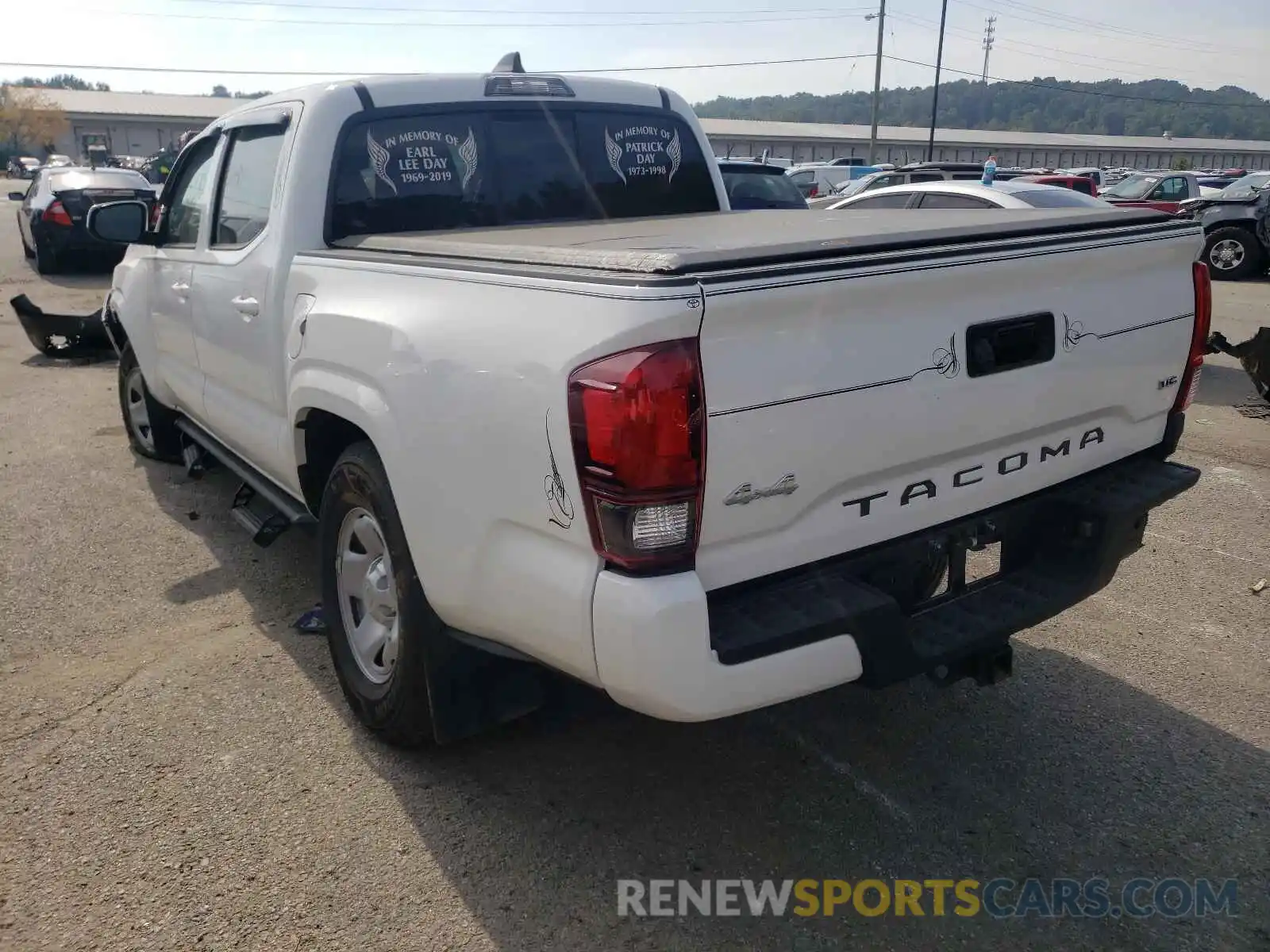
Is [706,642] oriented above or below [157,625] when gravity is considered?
above

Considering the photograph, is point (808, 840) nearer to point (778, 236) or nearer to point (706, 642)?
point (706, 642)

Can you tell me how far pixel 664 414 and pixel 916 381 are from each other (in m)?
0.72

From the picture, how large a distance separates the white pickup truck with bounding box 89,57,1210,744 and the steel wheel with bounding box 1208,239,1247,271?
1522cm

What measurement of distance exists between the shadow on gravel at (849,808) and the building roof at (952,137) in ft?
228

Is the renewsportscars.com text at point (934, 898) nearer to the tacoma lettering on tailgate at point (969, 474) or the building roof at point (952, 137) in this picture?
the tacoma lettering on tailgate at point (969, 474)

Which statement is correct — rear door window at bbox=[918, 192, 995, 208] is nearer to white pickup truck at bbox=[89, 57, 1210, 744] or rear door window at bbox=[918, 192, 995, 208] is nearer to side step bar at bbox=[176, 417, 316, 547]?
white pickup truck at bbox=[89, 57, 1210, 744]

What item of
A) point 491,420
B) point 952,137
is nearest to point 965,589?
point 491,420

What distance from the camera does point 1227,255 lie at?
53.2 ft

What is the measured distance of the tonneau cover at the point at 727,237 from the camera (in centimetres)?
219

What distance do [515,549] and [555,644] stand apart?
0.24 metres

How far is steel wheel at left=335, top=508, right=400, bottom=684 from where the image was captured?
3055 mm

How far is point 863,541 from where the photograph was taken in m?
2.47

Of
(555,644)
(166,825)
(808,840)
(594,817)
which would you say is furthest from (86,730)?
(808,840)

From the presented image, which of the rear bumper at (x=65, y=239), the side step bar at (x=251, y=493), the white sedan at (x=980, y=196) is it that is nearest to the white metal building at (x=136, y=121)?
the rear bumper at (x=65, y=239)
